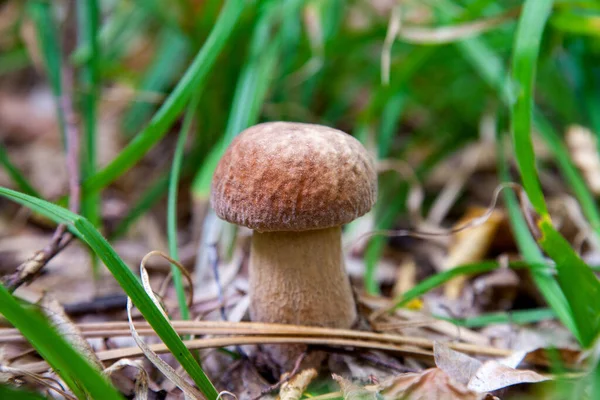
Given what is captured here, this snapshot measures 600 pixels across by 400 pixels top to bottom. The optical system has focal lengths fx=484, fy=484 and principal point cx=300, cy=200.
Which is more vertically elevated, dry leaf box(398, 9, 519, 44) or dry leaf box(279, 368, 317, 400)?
dry leaf box(398, 9, 519, 44)

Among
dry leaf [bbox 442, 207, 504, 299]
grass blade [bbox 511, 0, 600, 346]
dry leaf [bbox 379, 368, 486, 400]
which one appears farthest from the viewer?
dry leaf [bbox 442, 207, 504, 299]

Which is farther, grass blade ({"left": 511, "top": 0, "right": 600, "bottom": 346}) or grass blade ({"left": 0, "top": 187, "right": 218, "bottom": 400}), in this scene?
grass blade ({"left": 511, "top": 0, "right": 600, "bottom": 346})

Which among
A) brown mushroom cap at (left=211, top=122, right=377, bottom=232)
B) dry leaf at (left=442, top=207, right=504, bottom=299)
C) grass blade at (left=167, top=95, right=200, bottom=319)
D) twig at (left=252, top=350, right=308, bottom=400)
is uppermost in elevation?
brown mushroom cap at (left=211, top=122, right=377, bottom=232)

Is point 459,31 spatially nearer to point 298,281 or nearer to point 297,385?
point 298,281

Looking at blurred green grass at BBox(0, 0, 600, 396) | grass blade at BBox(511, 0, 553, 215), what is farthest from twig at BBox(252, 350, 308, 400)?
grass blade at BBox(511, 0, 553, 215)

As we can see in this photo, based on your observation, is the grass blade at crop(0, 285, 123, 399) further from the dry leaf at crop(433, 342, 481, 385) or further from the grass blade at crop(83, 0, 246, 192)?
the grass blade at crop(83, 0, 246, 192)

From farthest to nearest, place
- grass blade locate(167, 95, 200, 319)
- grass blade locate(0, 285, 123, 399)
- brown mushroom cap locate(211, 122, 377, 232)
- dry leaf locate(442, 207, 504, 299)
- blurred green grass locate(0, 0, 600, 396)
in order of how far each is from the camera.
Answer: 1. dry leaf locate(442, 207, 504, 299)
2. blurred green grass locate(0, 0, 600, 396)
3. grass blade locate(167, 95, 200, 319)
4. brown mushroom cap locate(211, 122, 377, 232)
5. grass blade locate(0, 285, 123, 399)

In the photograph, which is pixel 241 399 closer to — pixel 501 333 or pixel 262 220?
pixel 262 220

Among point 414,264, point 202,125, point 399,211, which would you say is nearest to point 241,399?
point 414,264
